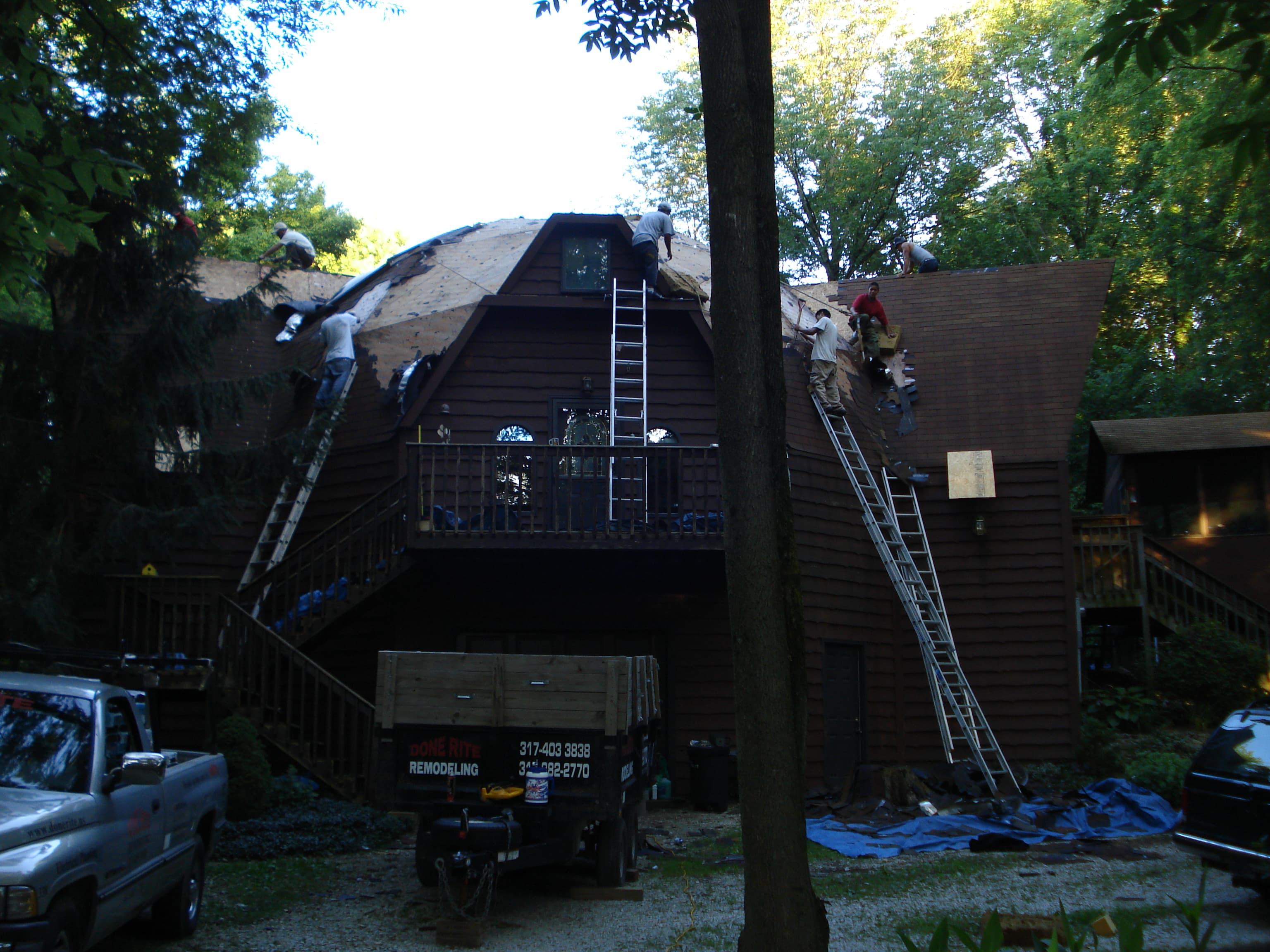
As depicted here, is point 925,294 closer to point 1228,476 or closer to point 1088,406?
point 1228,476

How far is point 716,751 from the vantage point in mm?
13883

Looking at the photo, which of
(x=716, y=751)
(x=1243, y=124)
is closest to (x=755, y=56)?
(x=1243, y=124)

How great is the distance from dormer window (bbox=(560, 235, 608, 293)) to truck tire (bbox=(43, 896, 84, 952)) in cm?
1126

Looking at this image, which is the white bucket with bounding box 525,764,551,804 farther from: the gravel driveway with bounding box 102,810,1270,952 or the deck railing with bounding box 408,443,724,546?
the deck railing with bounding box 408,443,724,546

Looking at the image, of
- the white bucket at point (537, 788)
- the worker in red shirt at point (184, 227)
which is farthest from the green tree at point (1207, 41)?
the worker in red shirt at point (184, 227)

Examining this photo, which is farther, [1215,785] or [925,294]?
[925,294]

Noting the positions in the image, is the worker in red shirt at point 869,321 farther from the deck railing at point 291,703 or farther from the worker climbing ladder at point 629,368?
the deck railing at point 291,703

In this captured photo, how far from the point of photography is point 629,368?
15391 mm

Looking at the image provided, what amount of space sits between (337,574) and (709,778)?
5.25m

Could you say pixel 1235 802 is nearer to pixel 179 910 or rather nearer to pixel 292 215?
pixel 179 910

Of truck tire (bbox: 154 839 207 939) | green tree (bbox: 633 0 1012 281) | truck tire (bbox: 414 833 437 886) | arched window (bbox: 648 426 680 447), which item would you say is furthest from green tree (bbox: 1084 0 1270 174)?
green tree (bbox: 633 0 1012 281)

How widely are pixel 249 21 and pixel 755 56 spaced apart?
42.5 feet

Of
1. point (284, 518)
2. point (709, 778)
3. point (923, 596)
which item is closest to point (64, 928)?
point (709, 778)

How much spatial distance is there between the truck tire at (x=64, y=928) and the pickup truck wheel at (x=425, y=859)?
136 inches
